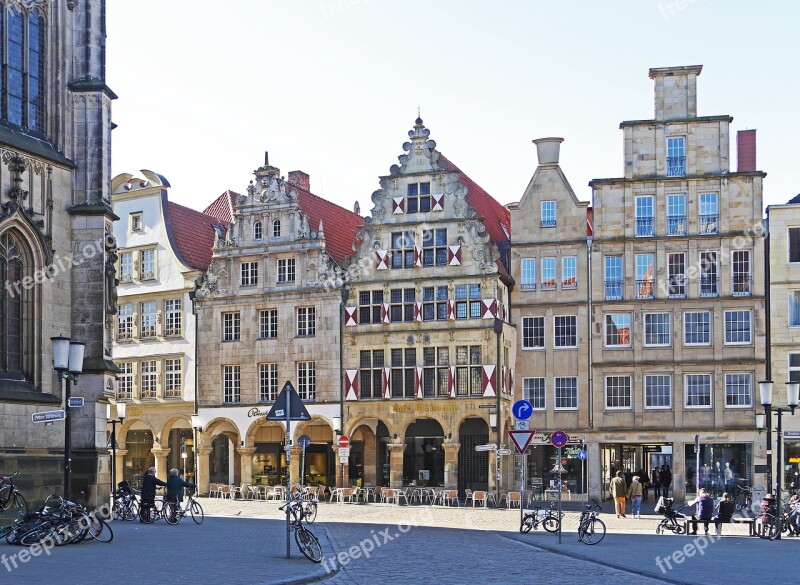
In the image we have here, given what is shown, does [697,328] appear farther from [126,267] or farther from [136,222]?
[126,267]

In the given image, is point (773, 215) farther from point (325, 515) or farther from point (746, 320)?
point (325, 515)

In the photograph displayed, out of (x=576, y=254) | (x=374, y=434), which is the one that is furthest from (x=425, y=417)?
(x=576, y=254)

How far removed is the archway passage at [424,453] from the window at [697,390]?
9.71 metres

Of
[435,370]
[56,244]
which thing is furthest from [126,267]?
[56,244]

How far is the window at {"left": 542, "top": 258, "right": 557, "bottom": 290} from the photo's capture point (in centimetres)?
4890

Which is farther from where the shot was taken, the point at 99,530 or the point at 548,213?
the point at 548,213

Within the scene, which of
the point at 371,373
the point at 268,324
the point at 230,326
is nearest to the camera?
the point at 371,373

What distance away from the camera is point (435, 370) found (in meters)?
48.8

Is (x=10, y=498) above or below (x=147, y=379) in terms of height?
below

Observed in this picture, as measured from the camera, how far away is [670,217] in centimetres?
4769

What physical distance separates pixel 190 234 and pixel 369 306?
10527mm

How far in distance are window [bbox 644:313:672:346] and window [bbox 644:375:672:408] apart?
1.35 m

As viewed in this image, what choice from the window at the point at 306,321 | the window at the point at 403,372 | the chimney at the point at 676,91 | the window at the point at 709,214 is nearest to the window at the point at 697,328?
the window at the point at 709,214

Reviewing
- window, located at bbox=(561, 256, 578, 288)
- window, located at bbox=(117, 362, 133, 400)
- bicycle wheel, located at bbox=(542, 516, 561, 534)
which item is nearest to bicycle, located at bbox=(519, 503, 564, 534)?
bicycle wheel, located at bbox=(542, 516, 561, 534)
